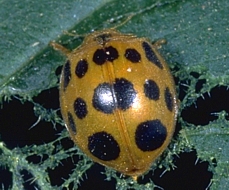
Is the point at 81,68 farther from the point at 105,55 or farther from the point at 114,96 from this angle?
the point at 114,96

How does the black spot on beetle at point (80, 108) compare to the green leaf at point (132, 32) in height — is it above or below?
below

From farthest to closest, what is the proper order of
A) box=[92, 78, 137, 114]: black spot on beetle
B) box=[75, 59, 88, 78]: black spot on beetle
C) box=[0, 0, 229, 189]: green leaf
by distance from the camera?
box=[0, 0, 229, 189]: green leaf, box=[75, 59, 88, 78]: black spot on beetle, box=[92, 78, 137, 114]: black spot on beetle

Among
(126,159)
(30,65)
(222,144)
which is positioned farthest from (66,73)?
(222,144)

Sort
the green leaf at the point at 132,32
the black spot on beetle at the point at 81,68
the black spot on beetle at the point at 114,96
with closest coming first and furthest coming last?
the black spot on beetle at the point at 114,96
the black spot on beetle at the point at 81,68
the green leaf at the point at 132,32

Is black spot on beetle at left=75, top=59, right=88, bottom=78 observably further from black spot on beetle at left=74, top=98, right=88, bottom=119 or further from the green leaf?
the green leaf

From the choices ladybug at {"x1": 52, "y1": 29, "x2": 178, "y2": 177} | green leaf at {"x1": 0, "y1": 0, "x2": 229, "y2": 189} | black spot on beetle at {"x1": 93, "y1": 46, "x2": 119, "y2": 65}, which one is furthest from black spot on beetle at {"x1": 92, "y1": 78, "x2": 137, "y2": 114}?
green leaf at {"x1": 0, "y1": 0, "x2": 229, "y2": 189}

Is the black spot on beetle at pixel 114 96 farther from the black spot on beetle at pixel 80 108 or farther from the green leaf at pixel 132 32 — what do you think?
the green leaf at pixel 132 32

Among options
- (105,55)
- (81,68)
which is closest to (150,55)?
(105,55)

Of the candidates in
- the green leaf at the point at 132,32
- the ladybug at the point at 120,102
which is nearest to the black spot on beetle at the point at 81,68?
the ladybug at the point at 120,102
